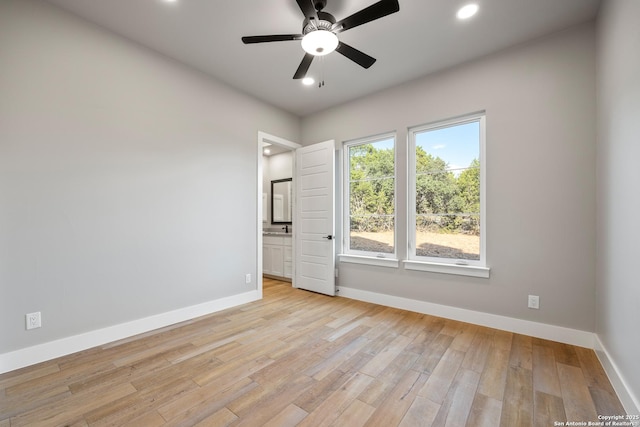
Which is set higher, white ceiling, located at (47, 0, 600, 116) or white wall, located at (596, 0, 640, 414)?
white ceiling, located at (47, 0, 600, 116)

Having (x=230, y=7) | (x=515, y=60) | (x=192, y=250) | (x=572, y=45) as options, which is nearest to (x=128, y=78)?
(x=230, y=7)

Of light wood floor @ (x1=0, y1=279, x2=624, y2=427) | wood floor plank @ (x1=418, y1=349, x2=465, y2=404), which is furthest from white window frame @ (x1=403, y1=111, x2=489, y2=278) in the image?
wood floor plank @ (x1=418, y1=349, x2=465, y2=404)

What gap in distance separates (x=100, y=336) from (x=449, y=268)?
11.9 feet

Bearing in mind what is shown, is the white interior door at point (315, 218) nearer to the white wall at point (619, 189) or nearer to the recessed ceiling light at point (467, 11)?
the recessed ceiling light at point (467, 11)

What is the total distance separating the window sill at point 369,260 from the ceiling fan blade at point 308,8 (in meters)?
2.82

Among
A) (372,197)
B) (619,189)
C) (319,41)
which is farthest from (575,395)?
(319,41)

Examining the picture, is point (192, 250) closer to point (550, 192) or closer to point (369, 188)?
point (369, 188)

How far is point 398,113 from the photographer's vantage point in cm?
365

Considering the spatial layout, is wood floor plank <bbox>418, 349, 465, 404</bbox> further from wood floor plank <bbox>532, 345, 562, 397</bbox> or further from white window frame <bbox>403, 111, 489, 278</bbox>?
white window frame <bbox>403, 111, 489, 278</bbox>

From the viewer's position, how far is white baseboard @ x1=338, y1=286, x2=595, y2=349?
8.25 ft

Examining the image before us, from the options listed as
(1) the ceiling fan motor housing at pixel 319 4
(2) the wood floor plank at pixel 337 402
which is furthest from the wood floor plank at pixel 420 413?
(1) the ceiling fan motor housing at pixel 319 4

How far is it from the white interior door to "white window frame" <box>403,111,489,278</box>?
1109 mm

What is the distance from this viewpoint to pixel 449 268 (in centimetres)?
318

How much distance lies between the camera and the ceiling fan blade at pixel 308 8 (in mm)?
1913
